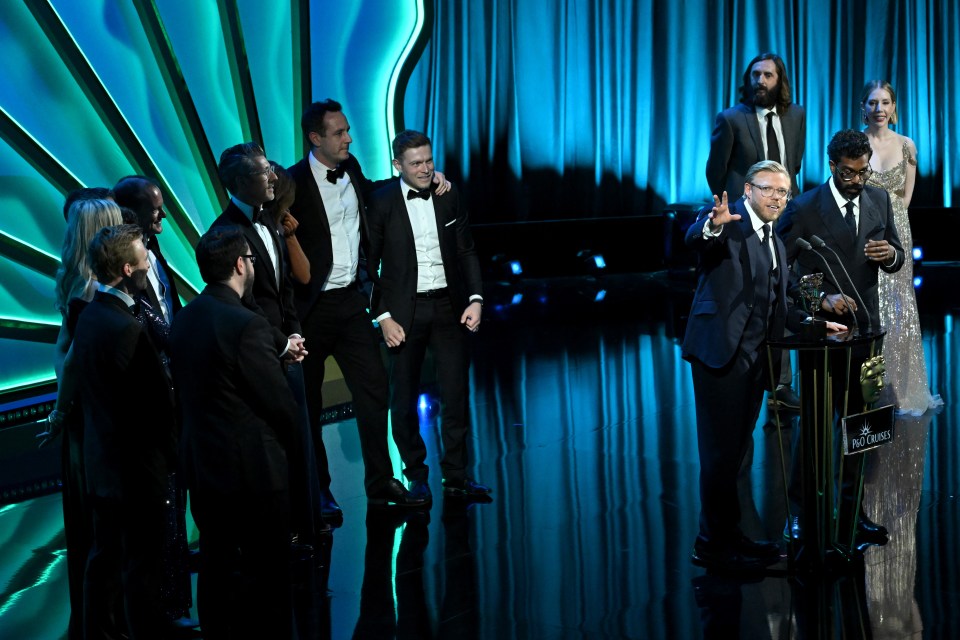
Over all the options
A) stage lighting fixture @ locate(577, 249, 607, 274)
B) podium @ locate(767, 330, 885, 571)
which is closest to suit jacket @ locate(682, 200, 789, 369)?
podium @ locate(767, 330, 885, 571)

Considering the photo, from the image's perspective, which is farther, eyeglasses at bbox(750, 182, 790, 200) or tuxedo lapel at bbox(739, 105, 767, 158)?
tuxedo lapel at bbox(739, 105, 767, 158)

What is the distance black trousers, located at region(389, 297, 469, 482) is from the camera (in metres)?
4.66

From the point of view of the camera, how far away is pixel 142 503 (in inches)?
122

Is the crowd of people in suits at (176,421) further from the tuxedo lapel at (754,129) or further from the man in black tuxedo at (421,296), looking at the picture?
the tuxedo lapel at (754,129)

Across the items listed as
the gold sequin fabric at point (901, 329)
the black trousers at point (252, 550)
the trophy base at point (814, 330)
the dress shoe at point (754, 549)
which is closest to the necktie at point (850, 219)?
the trophy base at point (814, 330)

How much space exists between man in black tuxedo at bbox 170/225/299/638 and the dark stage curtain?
8151 millimetres

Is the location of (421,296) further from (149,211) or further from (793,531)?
(793,531)

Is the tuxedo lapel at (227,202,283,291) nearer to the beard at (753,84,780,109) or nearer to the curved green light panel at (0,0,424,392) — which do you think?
the curved green light panel at (0,0,424,392)

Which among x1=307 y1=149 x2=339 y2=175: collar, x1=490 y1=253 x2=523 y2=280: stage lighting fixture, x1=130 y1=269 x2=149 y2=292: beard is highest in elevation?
x1=307 y1=149 x2=339 y2=175: collar

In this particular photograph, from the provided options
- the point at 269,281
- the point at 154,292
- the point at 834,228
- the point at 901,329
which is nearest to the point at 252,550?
the point at 154,292

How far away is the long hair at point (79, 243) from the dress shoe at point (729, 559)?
6.70ft

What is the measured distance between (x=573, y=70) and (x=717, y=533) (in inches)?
336

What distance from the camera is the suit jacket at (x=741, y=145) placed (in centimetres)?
589

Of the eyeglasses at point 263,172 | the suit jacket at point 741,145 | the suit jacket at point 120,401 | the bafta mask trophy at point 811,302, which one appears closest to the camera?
the suit jacket at point 120,401
